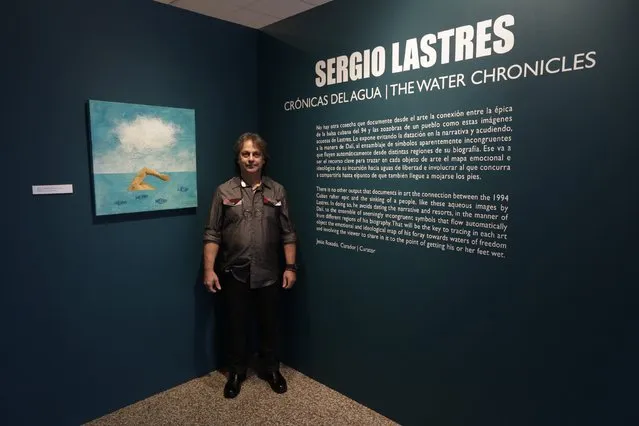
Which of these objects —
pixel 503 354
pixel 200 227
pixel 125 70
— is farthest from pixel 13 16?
pixel 503 354

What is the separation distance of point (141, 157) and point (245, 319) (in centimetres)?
121

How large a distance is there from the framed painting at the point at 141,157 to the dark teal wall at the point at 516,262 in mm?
809

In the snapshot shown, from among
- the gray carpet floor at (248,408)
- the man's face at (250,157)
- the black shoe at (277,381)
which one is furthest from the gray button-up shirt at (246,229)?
the gray carpet floor at (248,408)

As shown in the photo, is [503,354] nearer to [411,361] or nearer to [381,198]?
[411,361]

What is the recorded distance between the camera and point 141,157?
247cm

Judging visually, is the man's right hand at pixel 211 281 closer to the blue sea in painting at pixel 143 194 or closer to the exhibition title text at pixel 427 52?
the blue sea in painting at pixel 143 194

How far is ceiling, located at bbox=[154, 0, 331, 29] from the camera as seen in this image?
12.5ft

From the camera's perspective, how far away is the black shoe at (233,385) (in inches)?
105

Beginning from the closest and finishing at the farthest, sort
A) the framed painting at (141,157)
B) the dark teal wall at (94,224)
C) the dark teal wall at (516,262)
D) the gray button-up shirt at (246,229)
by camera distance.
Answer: the dark teal wall at (516,262)
the dark teal wall at (94,224)
the framed painting at (141,157)
the gray button-up shirt at (246,229)

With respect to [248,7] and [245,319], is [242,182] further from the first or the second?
[248,7]

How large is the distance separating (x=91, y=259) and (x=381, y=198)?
1.69 metres

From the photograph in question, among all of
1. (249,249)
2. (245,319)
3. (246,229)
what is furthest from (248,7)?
(245,319)

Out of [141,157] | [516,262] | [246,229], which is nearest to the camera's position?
Answer: [516,262]

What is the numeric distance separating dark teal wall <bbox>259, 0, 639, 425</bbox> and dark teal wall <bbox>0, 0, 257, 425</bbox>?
0.70 metres
